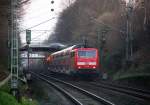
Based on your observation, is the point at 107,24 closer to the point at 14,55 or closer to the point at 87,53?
the point at 87,53

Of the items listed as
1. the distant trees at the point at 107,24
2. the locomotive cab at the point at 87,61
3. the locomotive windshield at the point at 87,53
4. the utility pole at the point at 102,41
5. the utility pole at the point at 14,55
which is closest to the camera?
the utility pole at the point at 14,55

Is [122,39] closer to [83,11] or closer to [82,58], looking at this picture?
[82,58]

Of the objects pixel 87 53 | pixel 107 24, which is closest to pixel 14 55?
pixel 87 53

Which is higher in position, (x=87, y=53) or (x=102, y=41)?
(x=102, y=41)

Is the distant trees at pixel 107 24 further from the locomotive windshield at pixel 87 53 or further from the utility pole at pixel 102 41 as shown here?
the locomotive windshield at pixel 87 53

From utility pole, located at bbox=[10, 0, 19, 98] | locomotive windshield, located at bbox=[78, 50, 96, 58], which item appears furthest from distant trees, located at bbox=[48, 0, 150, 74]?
utility pole, located at bbox=[10, 0, 19, 98]

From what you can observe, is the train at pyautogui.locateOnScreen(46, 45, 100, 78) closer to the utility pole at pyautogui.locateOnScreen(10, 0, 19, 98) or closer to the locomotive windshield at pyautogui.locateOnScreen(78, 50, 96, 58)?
the locomotive windshield at pyautogui.locateOnScreen(78, 50, 96, 58)

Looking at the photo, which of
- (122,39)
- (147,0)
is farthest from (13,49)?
(122,39)

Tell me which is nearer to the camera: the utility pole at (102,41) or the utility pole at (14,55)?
the utility pole at (14,55)

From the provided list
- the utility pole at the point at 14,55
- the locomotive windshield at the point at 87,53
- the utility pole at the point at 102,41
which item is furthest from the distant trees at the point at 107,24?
the utility pole at the point at 14,55

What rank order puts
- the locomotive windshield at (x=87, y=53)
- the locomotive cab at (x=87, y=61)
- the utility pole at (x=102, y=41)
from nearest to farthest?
1. the locomotive cab at (x=87, y=61)
2. the locomotive windshield at (x=87, y=53)
3. the utility pole at (x=102, y=41)

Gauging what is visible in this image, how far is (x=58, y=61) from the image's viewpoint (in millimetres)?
67125

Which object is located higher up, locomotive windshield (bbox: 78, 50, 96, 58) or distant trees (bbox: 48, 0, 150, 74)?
distant trees (bbox: 48, 0, 150, 74)

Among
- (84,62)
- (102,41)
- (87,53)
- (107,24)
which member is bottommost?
(84,62)
